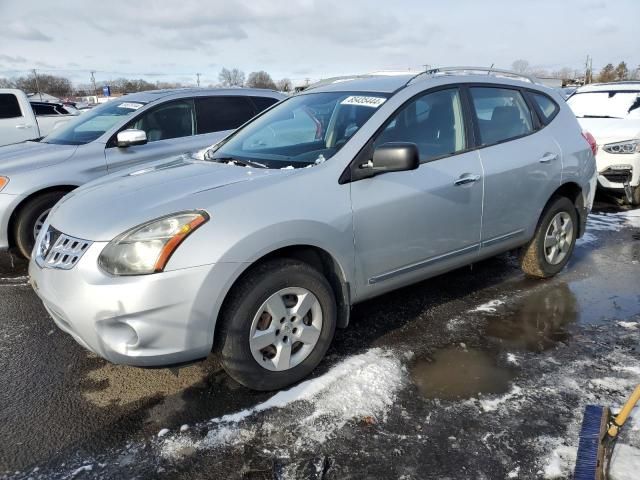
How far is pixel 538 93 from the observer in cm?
456

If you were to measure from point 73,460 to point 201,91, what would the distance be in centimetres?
480

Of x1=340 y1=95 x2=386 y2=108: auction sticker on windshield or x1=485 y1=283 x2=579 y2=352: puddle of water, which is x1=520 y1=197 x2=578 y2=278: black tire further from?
x1=340 y1=95 x2=386 y2=108: auction sticker on windshield

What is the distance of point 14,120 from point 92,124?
4802 mm

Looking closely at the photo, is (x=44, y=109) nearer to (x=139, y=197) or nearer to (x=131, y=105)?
(x=131, y=105)

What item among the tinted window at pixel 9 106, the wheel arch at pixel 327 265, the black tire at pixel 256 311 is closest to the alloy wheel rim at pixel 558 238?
the wheel arch at pixel 327 265

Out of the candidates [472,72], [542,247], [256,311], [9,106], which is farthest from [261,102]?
[9,106]

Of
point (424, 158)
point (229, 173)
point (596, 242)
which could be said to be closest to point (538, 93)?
point (424, 158)

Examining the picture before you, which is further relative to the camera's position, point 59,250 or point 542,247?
point 542,247

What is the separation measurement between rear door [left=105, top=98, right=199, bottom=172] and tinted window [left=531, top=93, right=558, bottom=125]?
356 centimetres

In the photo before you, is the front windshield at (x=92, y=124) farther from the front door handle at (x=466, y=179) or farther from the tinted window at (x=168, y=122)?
the front door handle at (x=466, y=179)

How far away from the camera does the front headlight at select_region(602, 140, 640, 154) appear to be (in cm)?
723

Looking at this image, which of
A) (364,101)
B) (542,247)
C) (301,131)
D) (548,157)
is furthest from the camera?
(542,247)

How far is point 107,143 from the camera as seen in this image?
5.55 metres

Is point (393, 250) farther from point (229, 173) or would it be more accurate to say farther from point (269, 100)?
point (269, 100)
